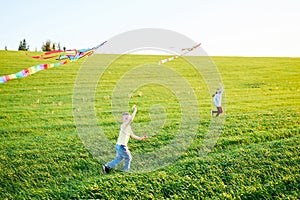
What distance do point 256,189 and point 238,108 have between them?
7771 mm

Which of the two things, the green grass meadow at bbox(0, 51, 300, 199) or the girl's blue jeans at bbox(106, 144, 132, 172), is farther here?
the girl's blue jeans at bbox(106, 144, 132, 172)

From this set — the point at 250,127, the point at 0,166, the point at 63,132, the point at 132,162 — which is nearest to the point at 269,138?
the point at 250,127

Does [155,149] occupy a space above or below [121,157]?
below

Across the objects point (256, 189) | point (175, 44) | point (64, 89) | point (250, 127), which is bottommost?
point (256, 189)

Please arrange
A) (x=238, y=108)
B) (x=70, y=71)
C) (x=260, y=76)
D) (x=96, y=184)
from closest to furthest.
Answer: (x=96, y=184), (x=238, y=108), (x=70, y=71), (x=260, y=76)

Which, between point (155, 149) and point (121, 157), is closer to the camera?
point (121, 157)

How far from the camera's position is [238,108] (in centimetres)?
1385

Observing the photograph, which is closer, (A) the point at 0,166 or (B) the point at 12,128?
(A) the point at 0,166

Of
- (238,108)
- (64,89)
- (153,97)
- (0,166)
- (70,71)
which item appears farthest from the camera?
(70,71)

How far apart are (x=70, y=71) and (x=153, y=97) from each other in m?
11.3

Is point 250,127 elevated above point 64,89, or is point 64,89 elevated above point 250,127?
point 64,89

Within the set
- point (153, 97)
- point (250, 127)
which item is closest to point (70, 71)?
point (153, 97)

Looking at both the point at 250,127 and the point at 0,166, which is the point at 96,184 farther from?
the point at 250,127

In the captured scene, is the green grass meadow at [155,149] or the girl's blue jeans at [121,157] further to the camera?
the girl's blue jeans at [121,157]
